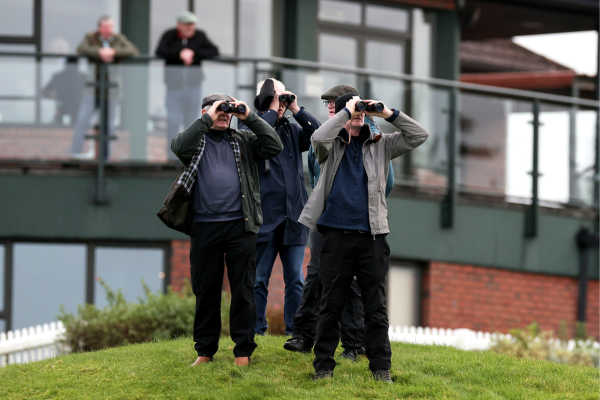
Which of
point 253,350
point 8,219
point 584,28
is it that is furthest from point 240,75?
point 584,28

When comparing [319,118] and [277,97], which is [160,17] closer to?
[319,118]

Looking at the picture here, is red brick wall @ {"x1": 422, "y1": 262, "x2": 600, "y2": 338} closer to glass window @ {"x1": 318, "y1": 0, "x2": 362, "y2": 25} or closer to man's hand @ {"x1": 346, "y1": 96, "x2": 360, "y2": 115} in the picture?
glass window @ {"x1": 318, "y1": 0, "x2": 362, "y2": 25}

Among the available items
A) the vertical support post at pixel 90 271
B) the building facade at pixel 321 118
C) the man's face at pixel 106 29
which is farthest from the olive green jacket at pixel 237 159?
the vertical support post at pixel 90 271

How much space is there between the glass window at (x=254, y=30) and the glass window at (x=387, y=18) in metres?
1.86

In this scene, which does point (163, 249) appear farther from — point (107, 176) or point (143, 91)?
point (143, 91)

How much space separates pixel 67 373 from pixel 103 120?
5480 millimetres

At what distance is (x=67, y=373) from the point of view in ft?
26.3

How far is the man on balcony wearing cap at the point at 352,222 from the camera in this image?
7227 millimetres

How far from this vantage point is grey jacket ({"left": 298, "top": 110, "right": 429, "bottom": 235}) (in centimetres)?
724

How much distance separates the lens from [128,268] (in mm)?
13812

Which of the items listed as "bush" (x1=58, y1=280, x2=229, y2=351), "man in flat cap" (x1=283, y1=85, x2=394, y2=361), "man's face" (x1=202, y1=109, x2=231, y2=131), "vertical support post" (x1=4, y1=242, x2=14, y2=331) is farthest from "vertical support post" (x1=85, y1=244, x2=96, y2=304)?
"man's face" (x1=202, y1=109, x2=231, y2=131)

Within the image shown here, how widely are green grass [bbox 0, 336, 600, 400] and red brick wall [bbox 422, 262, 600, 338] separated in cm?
596

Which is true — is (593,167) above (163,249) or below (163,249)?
above

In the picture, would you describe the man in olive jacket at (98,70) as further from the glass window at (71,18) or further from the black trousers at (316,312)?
the black trousers at (316,312)
